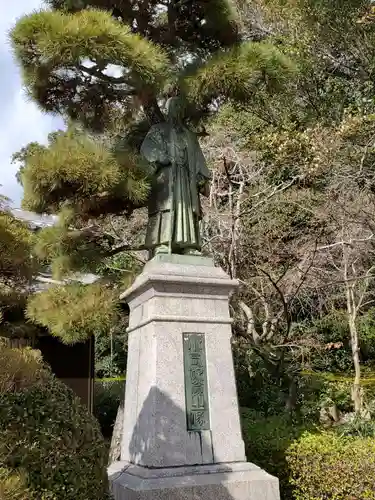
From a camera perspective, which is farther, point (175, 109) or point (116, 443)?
point (116, 443)

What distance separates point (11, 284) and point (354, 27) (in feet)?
28.8

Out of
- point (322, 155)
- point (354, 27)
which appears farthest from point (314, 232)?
point (354, 27)

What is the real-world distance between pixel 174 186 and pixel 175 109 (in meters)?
0.94

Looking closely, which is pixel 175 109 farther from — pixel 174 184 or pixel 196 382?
pixel 196 382

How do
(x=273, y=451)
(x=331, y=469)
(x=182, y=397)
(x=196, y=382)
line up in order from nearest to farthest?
(x=182, y=397) < (x=196, y=382) < (x=331, y=469) < (x=273, y=451)

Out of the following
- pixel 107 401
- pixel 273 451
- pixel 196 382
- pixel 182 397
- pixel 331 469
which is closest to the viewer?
pixel 182 397

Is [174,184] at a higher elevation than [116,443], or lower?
higher

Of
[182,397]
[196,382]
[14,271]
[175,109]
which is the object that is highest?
[175,109]

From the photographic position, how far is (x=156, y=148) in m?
5.20

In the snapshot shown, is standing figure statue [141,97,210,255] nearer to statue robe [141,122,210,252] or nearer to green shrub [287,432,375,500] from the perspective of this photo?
statue robe [141,122,210,252]

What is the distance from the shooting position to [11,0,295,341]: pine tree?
15.5ft

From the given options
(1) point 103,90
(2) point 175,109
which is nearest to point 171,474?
(2) point 175,109

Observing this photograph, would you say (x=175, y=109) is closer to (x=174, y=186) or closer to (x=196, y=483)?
(x=174, y=186)

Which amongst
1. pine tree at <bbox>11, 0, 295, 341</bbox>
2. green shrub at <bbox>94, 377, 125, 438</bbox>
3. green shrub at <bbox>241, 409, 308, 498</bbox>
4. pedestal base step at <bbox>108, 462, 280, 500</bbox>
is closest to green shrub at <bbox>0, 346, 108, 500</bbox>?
pedestal base step at <bbox>108, 462, 280, 500</bbox>
